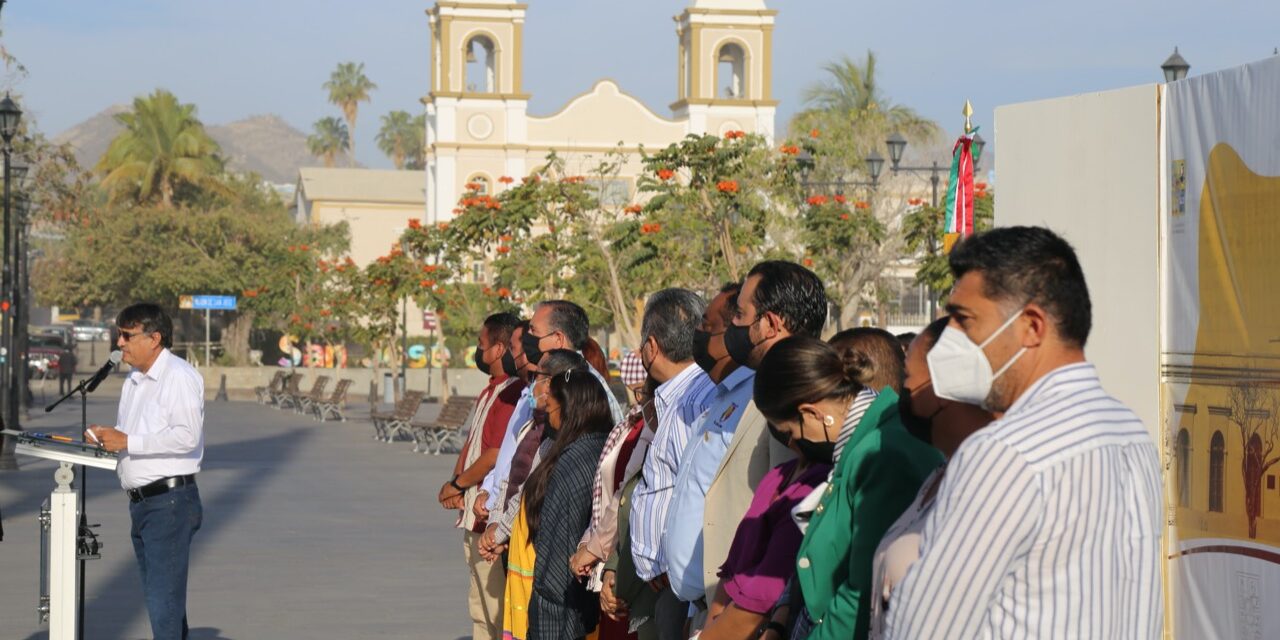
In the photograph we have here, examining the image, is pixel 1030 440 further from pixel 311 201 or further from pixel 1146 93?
pixel 311 201

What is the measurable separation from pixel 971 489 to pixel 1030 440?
0.45ft

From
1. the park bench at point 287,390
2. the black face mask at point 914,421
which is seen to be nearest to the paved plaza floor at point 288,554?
the black face mask at point 914,421

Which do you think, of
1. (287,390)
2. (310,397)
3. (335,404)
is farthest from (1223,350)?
(287,390)

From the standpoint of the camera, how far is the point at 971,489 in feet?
9.77

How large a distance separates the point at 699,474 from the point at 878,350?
92cm

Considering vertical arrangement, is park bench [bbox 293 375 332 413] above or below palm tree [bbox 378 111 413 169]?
below

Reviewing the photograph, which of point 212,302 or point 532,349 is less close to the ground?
point 212,302

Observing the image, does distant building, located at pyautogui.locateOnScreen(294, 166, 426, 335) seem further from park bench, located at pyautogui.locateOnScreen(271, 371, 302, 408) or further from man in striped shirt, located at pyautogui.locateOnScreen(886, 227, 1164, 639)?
man in striped shirt, located at pyautogui.locateOnScreen(886, 227, 1164, 639)

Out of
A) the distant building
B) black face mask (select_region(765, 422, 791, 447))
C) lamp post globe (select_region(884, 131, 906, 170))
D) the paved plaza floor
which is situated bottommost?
the paved plaza floor

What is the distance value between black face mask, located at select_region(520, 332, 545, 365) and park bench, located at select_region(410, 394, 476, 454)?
17.3 meters

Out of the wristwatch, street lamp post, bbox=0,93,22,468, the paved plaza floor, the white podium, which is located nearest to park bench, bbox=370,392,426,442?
the paved plaza floor

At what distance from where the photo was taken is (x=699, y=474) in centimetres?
545

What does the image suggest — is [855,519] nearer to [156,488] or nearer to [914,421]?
[914,421]

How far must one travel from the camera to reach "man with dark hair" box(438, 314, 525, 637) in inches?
343
